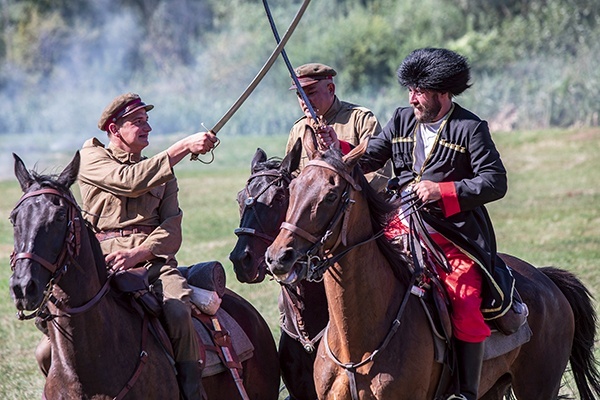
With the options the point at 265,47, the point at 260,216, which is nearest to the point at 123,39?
the point at 265,47

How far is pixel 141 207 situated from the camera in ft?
22.8

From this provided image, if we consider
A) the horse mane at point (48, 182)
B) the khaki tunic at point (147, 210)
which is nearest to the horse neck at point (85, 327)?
the horse mane at point (48, 182)

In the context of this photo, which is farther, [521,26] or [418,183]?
[521,26]

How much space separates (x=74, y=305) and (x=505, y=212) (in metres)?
17.4

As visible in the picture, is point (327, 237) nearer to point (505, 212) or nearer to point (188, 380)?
point (188, 380)

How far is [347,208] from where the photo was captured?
→ 593 centimetres

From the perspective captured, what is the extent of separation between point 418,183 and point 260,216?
1.22 m

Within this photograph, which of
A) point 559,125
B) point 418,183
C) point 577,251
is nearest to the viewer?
point 418,183

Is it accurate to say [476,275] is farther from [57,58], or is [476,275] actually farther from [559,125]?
[57,58]

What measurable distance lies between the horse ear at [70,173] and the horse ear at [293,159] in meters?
1.90

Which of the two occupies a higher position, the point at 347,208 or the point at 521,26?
the point at 347,208

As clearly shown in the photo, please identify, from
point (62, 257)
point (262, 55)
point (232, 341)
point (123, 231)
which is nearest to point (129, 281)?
point (123, 231)

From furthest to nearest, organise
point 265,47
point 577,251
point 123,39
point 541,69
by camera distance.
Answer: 1. point 123,39
2. point 265,47
3. point 541,69
4. point 577,251

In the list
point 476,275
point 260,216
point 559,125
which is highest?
point 260,216
